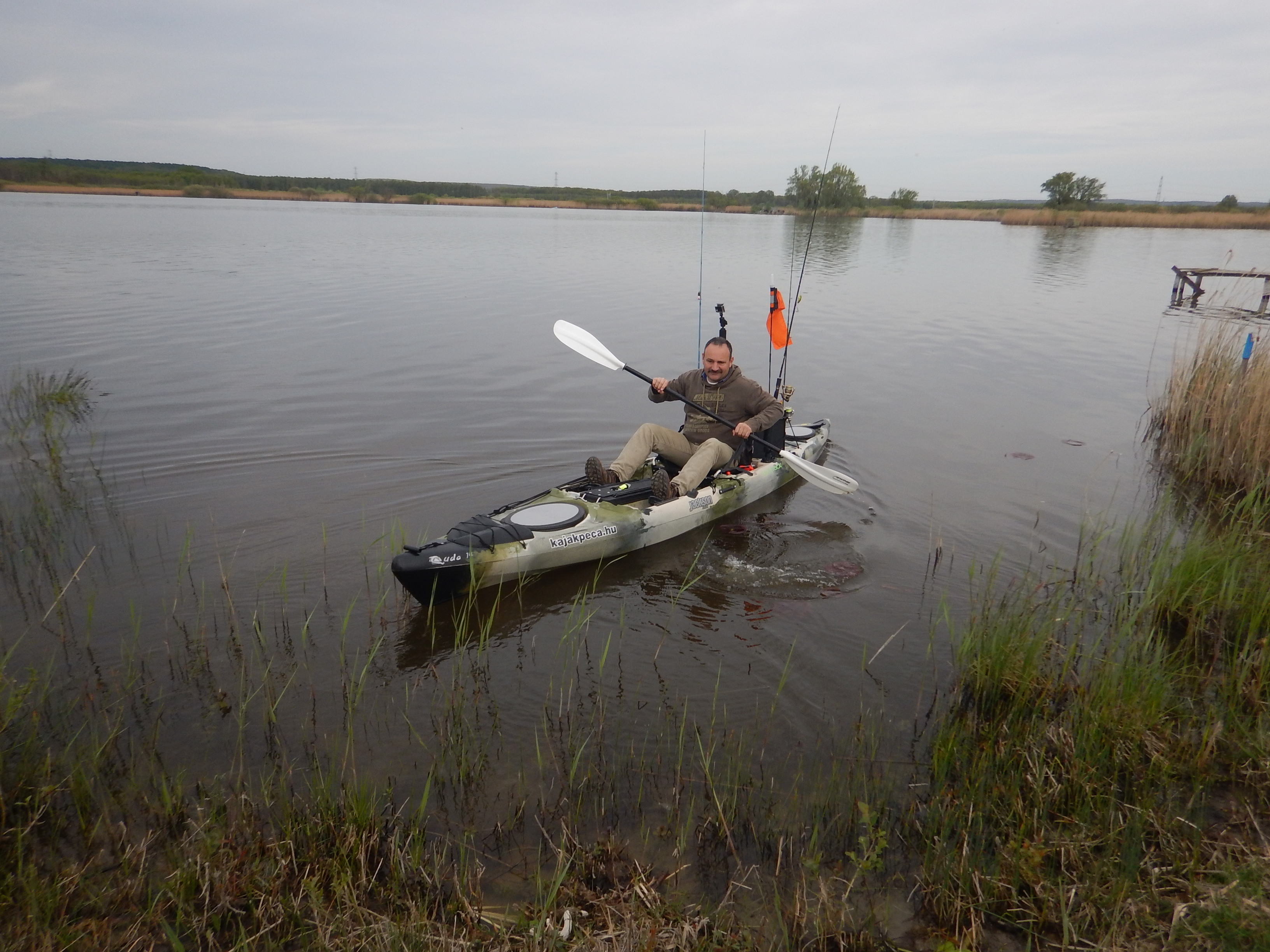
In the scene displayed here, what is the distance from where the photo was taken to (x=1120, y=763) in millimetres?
3148

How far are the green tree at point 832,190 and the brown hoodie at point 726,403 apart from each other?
4835 cm

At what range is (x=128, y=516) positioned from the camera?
6.13 m

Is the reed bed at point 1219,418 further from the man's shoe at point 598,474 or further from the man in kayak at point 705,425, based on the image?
the man's shoe at point 598,474

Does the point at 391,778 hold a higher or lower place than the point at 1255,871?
lower

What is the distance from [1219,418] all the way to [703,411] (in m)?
4.96

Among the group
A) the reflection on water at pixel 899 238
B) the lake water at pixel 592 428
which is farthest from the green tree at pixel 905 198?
the lake water at pixel 592 428

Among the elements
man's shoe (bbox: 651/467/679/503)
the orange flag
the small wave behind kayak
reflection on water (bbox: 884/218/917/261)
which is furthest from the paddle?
reflection on water (bbox: 884/218/917/261)

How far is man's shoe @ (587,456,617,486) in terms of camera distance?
6211mm

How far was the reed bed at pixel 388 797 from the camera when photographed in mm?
2553

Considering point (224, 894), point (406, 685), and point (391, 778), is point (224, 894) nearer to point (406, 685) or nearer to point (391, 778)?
point (391, 778)

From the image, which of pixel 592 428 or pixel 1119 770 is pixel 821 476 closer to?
pixel 592 428

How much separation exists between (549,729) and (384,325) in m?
12.2

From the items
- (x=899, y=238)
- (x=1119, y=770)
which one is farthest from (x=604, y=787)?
(x=899, y=238)

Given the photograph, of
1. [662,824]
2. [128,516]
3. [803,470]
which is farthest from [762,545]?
[128,516]
